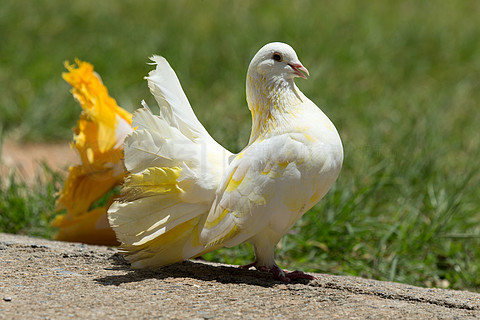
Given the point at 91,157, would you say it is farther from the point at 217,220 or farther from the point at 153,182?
the point at 217,220

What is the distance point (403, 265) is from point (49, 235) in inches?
88.9

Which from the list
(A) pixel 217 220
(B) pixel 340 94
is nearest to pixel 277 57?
(A) pixel 217 220

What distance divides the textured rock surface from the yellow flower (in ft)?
2.05

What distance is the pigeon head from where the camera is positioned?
9.14 ft

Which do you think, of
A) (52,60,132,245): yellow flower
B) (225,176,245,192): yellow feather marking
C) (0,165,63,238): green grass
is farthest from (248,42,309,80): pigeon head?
(0,165,63,238): green grass

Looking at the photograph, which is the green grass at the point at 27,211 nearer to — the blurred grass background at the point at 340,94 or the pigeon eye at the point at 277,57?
the blurred grass background at the point at 340,94

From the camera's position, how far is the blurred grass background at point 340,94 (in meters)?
4.19

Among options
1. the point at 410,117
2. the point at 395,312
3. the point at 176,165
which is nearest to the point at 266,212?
the point at 176,165

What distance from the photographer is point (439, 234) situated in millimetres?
4262

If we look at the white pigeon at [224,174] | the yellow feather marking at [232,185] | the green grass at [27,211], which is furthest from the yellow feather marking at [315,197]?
the green grass at [27,211]

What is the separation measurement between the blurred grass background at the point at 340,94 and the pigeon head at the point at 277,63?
145 cm

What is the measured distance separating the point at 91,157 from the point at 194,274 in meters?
1.09

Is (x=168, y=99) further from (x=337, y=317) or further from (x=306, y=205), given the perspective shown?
(x=337, y=317)

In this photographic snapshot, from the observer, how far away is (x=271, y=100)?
2.82 m
